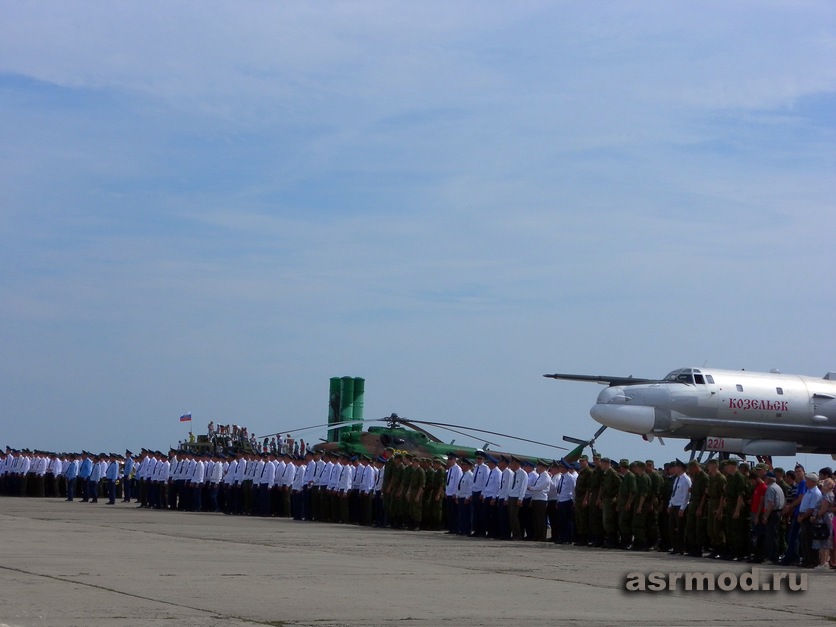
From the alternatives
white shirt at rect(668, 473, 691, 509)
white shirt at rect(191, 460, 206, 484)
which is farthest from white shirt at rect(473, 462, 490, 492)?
white shirt at rect(191, 460, 206, 484)

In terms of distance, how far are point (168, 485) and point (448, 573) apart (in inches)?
744

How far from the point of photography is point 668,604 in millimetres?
10594

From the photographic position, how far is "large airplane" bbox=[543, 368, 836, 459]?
84.1ft

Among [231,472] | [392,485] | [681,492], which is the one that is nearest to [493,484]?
[392,485]

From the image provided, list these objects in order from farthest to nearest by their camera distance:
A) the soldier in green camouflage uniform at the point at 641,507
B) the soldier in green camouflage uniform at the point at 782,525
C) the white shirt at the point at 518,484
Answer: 1. the white shirt at the point at 518,484
2. the soldier in green camouflage uniform at the point at 641,507
3. the soldier in green camouflage uniform at the point at 782,525

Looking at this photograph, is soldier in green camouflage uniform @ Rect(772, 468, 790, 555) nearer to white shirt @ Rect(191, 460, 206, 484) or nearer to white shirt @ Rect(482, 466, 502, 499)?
white shirt @ Rect(482, 466, 502, 499)

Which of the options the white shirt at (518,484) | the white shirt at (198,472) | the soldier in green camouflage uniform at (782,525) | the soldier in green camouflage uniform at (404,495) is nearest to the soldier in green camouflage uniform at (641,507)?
the soldier in green camouflage uniform at (782,525)

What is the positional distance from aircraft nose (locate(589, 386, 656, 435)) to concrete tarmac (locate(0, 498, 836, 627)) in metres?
7.79

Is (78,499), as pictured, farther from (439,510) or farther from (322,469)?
(439,510)

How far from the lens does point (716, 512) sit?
16.6m

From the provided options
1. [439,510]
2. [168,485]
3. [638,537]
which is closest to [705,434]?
[439,510]

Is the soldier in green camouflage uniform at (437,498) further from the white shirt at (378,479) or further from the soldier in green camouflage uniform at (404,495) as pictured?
the white shirt at (378,479)

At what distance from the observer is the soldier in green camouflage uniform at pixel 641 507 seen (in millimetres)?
17891

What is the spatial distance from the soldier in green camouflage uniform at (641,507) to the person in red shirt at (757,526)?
190cm
